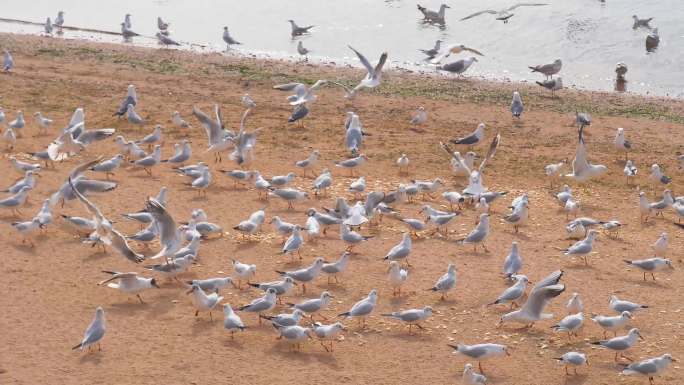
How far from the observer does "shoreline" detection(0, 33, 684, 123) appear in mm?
22844

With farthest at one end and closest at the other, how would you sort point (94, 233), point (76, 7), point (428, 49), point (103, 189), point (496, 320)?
1. point (76, 7)
2. point (428, 49)
3. point (103, 189)
4. point (94, 233)
5. point (496, 320)

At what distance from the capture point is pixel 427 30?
34344 millimetres

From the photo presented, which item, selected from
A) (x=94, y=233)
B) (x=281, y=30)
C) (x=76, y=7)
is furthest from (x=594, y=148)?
(x=76, y=7)

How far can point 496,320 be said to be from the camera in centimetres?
1153

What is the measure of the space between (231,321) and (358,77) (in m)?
15.7

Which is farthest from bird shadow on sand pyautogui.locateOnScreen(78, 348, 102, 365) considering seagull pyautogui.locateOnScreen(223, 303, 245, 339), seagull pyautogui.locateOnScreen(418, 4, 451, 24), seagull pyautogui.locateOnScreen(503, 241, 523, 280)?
seagull pyautogui.locateOnScreen(418, 4, 451, 24)

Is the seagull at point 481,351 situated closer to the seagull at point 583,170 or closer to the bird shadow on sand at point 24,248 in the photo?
the bird shadow on sand at point 24,248

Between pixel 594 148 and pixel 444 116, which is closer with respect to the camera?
pixel 594 148

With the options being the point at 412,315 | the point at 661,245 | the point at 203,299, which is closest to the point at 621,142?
the point at 661,245

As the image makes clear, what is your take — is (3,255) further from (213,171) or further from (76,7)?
(76,7)

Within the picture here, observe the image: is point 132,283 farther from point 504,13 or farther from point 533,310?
point 504,13

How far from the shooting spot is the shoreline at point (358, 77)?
22.8m

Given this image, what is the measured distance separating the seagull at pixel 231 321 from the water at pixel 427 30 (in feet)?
57.8

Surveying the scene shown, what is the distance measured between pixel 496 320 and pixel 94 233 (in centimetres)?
544
